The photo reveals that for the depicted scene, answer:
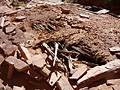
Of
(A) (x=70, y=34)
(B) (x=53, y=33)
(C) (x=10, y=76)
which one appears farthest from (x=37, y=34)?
(C) (x=10, y=76)

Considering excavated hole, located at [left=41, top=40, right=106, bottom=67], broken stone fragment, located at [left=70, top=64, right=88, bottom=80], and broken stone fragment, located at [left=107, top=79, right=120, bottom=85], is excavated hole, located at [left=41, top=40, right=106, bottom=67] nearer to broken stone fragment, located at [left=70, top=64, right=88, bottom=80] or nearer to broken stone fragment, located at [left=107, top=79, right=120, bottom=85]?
broken stone fragment, located at [left=70, top=64, right=88, bottom=80]

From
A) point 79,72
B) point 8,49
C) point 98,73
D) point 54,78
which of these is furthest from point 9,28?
point 98,73

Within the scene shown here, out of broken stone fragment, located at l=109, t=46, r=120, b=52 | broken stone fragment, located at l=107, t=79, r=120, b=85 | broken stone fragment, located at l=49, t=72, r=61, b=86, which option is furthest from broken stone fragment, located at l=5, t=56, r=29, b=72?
broken stone fragment, located at l=109, t=46, r=120, b=52

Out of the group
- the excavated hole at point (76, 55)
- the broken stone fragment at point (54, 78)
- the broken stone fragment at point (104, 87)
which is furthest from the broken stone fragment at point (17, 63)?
the broken stone fragment at point (104, 87)

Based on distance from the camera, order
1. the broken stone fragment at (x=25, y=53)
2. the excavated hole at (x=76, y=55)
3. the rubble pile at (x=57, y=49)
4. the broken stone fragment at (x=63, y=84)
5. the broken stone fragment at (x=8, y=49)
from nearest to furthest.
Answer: the broken stone fragment at (x=63, y=84) → the rubble pile at (x=57, y=49) → the broken stone fragment at (x=25, y=53) → the broken stone fragment at (x=8, y=49) → the excavated hole at (x=76, y=55)

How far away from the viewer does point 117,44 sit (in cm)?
683

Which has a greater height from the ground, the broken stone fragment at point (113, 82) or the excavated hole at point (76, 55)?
the excavated hole at point (76, 55)

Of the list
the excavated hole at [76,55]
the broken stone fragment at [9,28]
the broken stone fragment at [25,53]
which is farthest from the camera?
the broken stone fragment at [9,28]

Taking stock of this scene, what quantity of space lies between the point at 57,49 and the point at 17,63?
3.55 ft

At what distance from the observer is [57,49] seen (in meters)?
6.52

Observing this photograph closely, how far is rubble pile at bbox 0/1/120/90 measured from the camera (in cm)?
587

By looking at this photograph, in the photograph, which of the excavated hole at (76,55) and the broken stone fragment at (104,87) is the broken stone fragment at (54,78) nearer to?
the excavated hole at (76,55)

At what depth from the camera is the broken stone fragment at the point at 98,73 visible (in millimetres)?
5793

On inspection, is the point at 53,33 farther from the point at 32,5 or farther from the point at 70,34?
the point at 32,5
